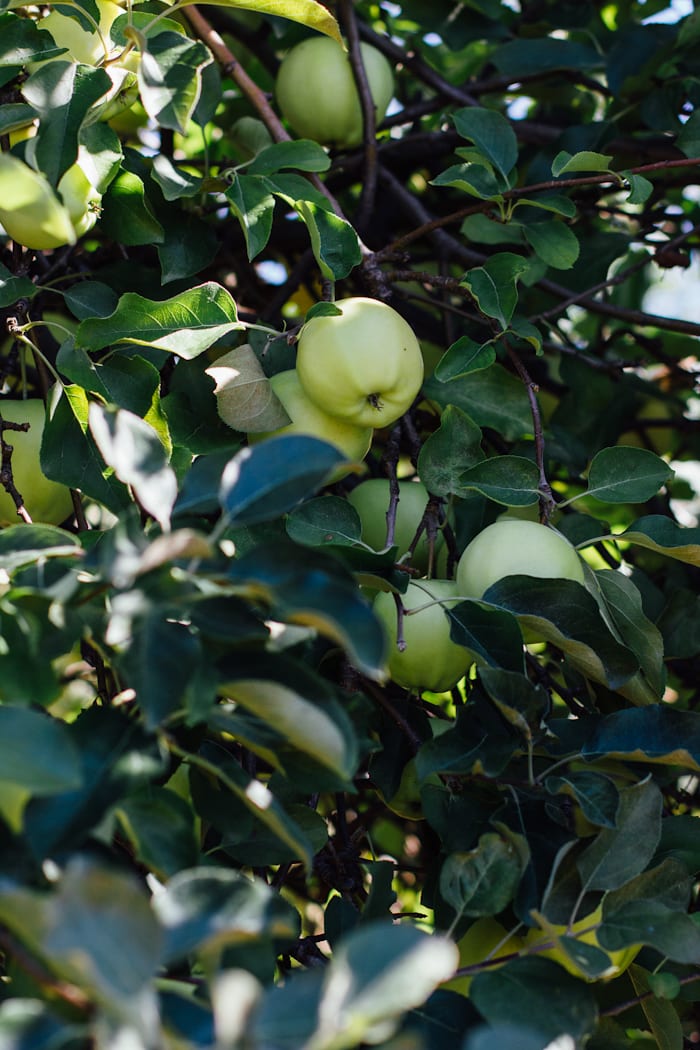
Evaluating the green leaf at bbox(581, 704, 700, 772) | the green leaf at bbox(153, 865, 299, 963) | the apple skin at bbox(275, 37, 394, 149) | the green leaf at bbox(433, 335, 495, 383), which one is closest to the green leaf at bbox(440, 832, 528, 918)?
the green leaf at bbox(581, 704, 700, 772)

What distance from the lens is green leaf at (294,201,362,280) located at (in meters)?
0.95

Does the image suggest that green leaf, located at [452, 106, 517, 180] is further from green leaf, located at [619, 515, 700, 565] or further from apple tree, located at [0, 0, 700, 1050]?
green leaf, located at [619, 515, 700, 565]

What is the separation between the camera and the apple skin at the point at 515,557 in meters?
0.87

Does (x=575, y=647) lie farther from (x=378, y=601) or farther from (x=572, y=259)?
(x=572, y=259)

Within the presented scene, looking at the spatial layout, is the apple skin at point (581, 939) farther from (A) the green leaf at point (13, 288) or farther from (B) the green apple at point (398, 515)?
(A) the green leaf at point (13, 288)

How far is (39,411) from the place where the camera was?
3.37 feet

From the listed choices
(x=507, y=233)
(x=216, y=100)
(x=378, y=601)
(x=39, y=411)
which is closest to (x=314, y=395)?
(x=378, y=601)

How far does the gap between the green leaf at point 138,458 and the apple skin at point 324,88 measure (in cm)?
79

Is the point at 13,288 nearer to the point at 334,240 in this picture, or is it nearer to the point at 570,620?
the point at 334,240

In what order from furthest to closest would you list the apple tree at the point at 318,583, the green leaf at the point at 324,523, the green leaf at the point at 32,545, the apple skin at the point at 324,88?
the apple skin at the point at 324,88 < the green leaf at the point at 324,523 < the green leaf at the point at 32,545 < the apple tree at the point at 318,583

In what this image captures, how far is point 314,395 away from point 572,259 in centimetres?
34

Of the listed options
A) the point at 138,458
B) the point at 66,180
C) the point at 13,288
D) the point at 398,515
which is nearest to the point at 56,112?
the point at 66,180

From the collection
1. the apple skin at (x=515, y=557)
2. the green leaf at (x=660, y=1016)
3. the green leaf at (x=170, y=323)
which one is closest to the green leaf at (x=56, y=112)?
the green leaf at (x=170, y=323)

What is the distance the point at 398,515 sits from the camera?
1.04m
